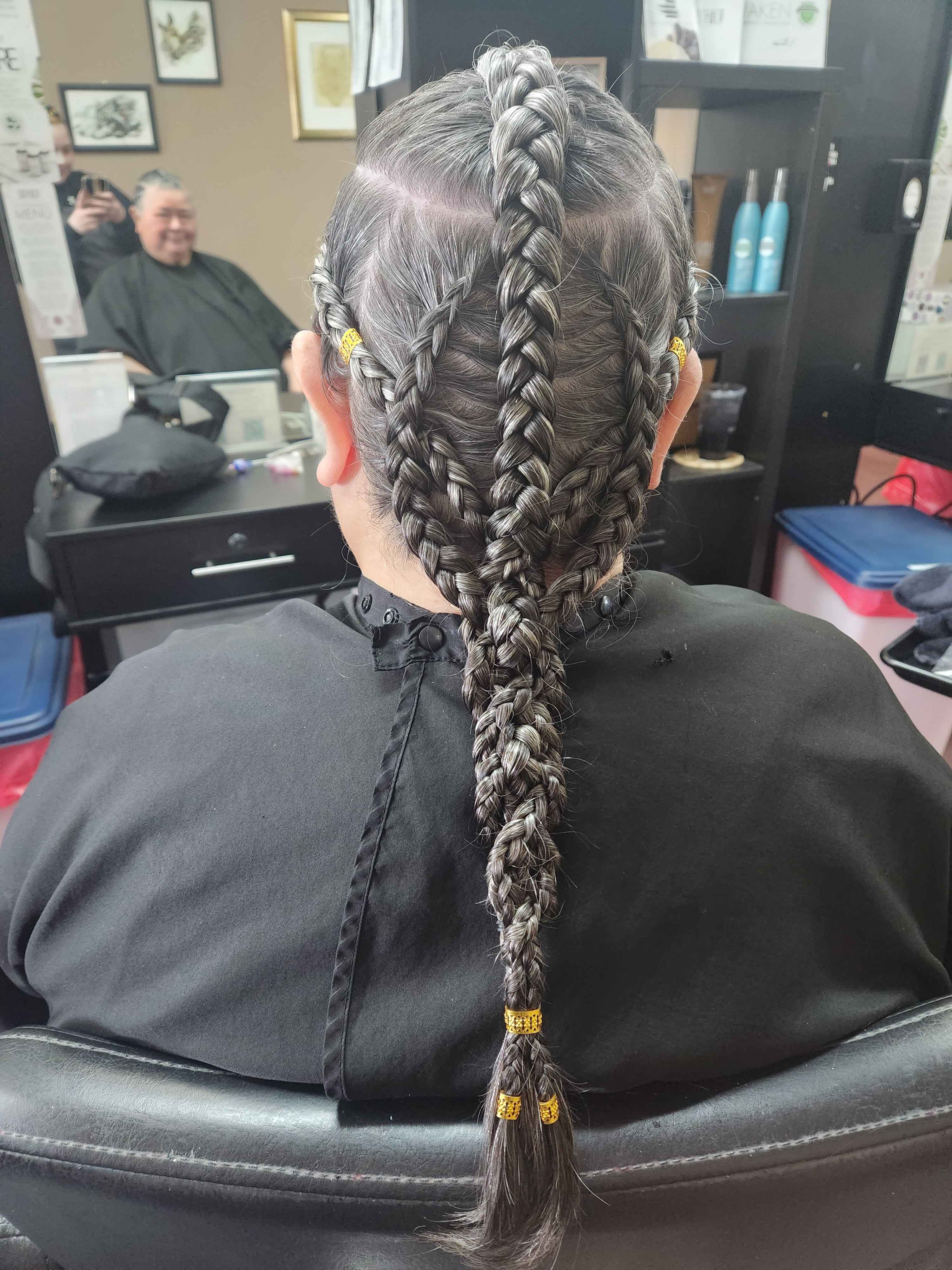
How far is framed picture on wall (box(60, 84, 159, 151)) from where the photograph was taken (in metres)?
1.33

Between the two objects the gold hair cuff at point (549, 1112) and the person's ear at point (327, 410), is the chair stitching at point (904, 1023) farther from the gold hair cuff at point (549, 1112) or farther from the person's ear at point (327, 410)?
the person's ear at point (327, 410)

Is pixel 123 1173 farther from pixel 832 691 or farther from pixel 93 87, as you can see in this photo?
pixel 93 87

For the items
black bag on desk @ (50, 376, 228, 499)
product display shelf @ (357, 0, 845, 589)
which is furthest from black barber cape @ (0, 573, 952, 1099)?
product display shelf @ (357, 0, 845, 589)

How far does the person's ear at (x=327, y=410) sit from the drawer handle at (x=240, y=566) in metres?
0.94

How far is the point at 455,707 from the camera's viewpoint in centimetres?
63

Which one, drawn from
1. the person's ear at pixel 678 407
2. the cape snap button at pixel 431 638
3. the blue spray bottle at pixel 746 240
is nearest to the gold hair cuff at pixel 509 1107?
the cape snap button at pixel 431 638

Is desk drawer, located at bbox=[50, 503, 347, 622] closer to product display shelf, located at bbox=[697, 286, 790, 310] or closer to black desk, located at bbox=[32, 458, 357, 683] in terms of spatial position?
black desk, located at bbox=[32, 458, 357, 683]

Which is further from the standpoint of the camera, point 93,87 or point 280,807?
point 93,87

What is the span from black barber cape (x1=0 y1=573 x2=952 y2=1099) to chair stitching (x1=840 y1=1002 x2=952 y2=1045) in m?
0.04

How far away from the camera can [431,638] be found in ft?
2.14

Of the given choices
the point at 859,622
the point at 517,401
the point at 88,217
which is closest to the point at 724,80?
the point at 859,622

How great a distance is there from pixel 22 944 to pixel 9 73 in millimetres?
1378

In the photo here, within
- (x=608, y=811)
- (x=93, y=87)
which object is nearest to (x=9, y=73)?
(x=93, y=87)

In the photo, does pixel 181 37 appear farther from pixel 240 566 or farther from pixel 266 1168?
pixel 266 1168
